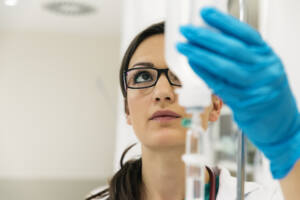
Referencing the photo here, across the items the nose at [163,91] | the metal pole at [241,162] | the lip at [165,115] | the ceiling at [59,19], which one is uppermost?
the ceiling at [59,19]

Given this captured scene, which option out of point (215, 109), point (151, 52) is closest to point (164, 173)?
point (215, 109)

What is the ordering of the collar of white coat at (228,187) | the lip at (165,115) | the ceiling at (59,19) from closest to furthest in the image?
the lip at (165,115) < the collar of white coat at (228,187) < the ceiling at (59,19)

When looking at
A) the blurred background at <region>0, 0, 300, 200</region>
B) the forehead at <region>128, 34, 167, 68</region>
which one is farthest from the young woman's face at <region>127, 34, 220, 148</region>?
the blurred background at <region>0, 0, 300, 200</region>

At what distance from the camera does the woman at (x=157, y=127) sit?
3.08ft

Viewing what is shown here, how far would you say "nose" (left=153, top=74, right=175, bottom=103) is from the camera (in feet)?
3.07

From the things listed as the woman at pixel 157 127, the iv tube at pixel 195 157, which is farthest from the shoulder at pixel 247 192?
the iv tube at pixel 195 157

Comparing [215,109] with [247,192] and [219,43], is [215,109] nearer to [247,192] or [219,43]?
[247,192]

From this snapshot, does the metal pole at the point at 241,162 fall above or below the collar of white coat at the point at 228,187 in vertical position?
above

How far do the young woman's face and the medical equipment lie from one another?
367 millimetres

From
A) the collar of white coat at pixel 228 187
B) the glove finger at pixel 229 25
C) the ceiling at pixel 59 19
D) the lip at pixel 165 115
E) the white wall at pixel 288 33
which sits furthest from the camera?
the ceiling at pixel 59 19

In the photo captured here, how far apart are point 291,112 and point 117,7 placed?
10.5 ft

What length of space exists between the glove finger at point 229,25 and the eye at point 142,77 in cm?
47

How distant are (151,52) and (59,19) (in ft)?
10.9

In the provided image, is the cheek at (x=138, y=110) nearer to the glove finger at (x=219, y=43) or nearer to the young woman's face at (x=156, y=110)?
the young woman's face at (x=156, y=110)
